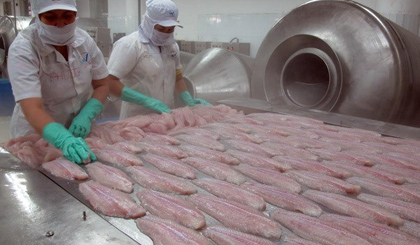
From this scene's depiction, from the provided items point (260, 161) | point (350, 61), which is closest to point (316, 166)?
point (260, 161)

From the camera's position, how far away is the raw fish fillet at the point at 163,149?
2432mm

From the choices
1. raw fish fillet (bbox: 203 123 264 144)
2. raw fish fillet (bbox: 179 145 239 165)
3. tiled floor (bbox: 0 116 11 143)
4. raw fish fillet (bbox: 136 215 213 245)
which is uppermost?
raw fish fillet (bbox: 203 123 264 144)

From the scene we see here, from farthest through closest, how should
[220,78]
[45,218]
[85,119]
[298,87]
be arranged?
1. [220,78]
2. [298,87]
3. [85,119]
4. [45,218]

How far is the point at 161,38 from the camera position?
3678 mm

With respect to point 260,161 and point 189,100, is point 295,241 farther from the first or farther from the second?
point 189,100

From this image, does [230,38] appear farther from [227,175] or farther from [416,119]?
[227,175]

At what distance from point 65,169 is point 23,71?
2.77 ft

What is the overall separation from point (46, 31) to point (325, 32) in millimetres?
2827

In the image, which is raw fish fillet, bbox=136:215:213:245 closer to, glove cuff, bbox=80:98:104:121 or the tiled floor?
glove cuff, bbox=80:98:104:121

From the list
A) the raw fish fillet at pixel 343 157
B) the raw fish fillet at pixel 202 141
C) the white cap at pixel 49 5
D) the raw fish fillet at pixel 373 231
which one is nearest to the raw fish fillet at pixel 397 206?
the raw fish fillet at pixel 373 231

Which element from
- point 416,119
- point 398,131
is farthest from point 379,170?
point 416,119

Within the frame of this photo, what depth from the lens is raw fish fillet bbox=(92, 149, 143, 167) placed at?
227cm

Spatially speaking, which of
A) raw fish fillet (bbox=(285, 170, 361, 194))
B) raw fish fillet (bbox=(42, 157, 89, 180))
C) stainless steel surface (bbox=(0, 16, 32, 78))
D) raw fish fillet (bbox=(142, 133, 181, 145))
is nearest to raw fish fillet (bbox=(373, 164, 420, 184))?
raw fish fillet (bbox=(285, 170, 361, 194))

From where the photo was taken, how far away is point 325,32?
3.85m
